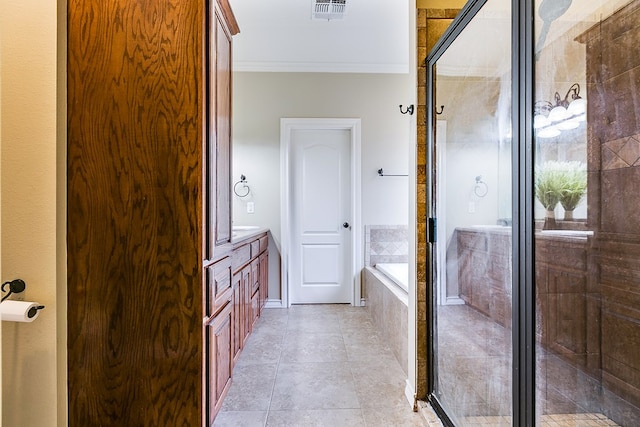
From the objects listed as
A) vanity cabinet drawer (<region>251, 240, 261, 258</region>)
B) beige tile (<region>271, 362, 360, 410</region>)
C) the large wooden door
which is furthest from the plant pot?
vanity cabinet drawer (<region>251, 240, 261, 258</region>)

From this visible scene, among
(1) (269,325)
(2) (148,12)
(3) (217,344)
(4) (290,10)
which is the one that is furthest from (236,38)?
(3) (217,344)

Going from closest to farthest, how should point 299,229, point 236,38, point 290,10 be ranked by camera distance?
point 290,10 < point 236,38 < point 299,229

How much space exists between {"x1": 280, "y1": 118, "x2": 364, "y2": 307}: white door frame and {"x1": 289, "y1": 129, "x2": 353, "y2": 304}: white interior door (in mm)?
74

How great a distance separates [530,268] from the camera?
1068 mm

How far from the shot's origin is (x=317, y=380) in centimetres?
224

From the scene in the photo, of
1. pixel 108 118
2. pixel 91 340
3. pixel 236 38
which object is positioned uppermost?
pixel 236 38

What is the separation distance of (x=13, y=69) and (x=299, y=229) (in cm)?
312

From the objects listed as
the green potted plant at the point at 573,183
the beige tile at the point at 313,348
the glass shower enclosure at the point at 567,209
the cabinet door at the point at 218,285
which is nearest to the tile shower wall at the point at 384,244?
the beige tile at the point at 313,348

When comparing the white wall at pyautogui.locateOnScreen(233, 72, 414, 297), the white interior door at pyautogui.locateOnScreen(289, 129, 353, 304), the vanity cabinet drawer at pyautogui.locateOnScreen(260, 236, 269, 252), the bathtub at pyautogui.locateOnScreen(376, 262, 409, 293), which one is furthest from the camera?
the white interior door at pyautogui.locateOnScreen(289, 129, 353, 304)

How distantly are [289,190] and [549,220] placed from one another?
308 cm

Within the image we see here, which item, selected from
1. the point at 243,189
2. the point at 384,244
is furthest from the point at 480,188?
the point at 243,189

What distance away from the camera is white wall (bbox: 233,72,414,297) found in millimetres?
3920

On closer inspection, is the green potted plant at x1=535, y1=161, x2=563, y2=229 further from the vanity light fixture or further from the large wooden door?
the large wooden door

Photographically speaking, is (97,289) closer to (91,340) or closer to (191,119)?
(91,340)
